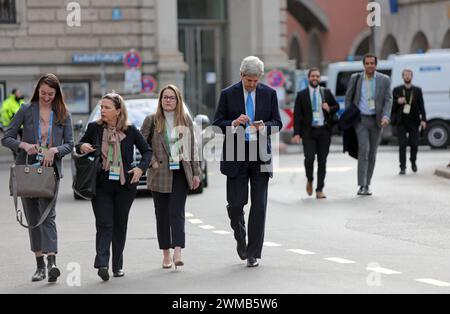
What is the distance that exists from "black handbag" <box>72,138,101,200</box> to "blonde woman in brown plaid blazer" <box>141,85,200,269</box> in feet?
3.31

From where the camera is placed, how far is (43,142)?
1159cm

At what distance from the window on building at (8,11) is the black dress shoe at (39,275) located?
2726cm

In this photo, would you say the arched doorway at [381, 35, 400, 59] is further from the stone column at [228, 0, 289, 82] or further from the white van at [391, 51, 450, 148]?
the white van at [391, 51, 450, 148]

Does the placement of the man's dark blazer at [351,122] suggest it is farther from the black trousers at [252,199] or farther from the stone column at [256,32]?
the stone column at [256,32]

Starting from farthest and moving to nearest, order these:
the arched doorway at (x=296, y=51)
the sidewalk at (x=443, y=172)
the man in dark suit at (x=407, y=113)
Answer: the arched doorway at (x=296, y=51)
the man in dark suit at (x=407, y=113)
the sidewalk at (x=443, y=172)

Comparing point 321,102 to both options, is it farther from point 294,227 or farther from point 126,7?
point 126,7

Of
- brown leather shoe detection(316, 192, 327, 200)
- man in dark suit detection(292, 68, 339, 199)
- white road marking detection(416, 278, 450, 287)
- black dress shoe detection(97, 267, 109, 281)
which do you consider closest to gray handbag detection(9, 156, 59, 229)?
black dress shoe detection(97, 267, 109, 281)

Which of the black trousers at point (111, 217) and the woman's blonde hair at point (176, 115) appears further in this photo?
the woman's blonde hair at point (176, 115)

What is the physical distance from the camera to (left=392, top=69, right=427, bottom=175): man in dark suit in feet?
80.5

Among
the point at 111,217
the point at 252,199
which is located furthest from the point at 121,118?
the point at 252,199

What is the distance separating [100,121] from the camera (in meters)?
11.5

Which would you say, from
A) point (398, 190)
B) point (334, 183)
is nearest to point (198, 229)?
point (398, 190)

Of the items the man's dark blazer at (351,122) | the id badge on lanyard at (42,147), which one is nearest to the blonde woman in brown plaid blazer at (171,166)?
the id badge on lanyard at (42,147)

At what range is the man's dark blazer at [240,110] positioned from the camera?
12.2 metres
